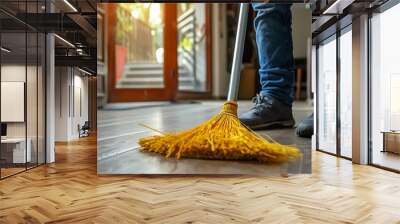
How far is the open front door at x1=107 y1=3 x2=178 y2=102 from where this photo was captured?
2.26 metres

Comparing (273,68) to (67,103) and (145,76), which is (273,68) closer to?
(145,76)

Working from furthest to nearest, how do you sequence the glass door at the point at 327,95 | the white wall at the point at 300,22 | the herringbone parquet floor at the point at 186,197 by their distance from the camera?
the glass door at the point at 327,95, the white wall at the point at 300,22, the herringbone parquet floor at the point at 186,197

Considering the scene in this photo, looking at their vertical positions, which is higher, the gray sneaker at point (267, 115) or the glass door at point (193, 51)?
the glass door at point (193, 51)

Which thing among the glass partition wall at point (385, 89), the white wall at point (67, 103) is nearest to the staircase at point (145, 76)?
the white wall at point (67, 103)

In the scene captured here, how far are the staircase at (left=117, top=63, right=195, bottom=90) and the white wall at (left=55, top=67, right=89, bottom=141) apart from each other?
25cm

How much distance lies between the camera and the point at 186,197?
5.84 feet

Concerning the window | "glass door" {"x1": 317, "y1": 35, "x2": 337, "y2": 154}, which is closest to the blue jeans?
"glass door" {"x1": 317, "y1": 35, "x2": 337, "y2": 154}

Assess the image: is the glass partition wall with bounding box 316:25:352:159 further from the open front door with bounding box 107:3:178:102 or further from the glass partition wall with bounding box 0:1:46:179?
the glass partition wall with bounding box 0:1:46:179

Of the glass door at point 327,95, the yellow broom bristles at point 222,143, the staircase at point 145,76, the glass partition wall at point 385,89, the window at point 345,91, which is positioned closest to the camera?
the yellow broom bristles at point 222,143

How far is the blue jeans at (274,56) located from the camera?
2223 mm

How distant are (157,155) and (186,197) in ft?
1.47

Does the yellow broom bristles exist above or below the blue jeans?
below

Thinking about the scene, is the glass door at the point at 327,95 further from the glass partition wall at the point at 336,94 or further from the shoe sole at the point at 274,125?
the shoe sole at the point at 274,125

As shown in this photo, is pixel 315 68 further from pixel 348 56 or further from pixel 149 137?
pixel 149 137
